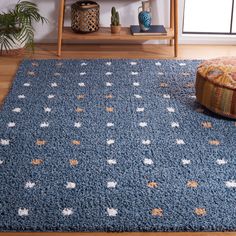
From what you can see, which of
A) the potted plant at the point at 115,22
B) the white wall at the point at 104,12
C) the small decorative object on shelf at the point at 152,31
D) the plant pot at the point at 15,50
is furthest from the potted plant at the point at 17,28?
the small decorative object on shelf at the point at 152,31

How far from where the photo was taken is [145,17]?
353 centimetres

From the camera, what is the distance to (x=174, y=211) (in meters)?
1.89

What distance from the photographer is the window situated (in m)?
4.00

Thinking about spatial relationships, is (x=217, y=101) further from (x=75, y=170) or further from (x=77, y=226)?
(x=77, y=226)

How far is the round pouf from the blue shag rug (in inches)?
2.8

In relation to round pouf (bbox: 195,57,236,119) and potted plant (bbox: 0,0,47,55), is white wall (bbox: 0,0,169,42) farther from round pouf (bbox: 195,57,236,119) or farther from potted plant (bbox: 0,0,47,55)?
round pouf (bbox: 195,57,236,119)

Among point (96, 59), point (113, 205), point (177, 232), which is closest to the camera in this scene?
point (177, 232)

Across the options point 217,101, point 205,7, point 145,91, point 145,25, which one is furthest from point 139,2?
point 217,101

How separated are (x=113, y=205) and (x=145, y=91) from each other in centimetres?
122

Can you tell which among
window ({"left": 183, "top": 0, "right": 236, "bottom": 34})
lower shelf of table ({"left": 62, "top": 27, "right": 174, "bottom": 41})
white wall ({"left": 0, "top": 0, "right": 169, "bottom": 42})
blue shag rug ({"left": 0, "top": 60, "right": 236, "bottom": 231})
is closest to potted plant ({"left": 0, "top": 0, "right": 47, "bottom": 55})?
white wall ({"left": 0, "top": 0, "right": 169, "bottom": 42})

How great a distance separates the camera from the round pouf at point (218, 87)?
2566 millimetres

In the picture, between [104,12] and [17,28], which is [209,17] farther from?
[17,28]

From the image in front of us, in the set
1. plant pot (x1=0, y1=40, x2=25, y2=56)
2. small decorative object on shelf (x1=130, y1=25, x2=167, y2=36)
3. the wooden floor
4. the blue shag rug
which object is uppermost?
small decorative object on shelf (x1=130, y1=25, x2=167, y2=36)

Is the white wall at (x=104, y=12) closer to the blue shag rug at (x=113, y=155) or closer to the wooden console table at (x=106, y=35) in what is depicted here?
the wooden console table at (x=106, y=35)
